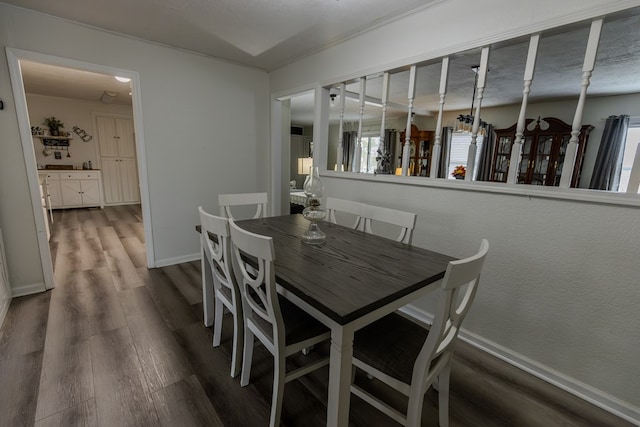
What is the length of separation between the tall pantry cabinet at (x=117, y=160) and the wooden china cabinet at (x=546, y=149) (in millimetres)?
7778

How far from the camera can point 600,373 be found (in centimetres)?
150

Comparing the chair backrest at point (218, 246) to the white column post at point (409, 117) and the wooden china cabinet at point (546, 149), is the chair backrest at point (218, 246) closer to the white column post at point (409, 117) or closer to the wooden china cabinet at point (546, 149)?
the white column post at point (409, 117)

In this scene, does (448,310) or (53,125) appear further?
(53,125)

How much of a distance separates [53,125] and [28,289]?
504 cm

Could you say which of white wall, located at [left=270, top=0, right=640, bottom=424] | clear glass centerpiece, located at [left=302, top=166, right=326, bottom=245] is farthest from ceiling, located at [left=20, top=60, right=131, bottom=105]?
white wall, located at [left=270, top=0, right=640, bottom=424]

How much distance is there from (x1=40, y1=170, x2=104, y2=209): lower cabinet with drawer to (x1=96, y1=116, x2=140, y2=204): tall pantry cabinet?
0.68ft

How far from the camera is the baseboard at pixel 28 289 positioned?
242cm

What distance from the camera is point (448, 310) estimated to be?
947 mm

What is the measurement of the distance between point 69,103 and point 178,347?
22.2ft

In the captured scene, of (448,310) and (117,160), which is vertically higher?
(117,160)

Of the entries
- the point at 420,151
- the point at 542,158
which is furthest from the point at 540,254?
the point at 420,151

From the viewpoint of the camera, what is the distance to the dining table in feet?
3.23

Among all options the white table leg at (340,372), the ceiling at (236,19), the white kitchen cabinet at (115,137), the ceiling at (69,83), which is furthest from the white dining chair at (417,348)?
the white kitchen cabinet at (115,137)

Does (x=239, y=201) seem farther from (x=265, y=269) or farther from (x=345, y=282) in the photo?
(x=345, y=282)
